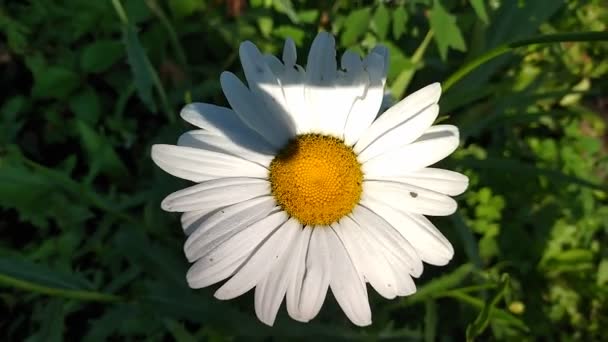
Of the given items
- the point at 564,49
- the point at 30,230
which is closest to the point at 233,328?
the point at 30,230

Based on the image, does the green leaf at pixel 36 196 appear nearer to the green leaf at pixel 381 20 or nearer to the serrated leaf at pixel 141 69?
the serrated leaf at pixel 141 69

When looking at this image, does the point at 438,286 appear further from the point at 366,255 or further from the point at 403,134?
the point at 403,134

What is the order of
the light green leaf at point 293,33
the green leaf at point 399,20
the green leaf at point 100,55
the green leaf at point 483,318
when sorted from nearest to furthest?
the green leaf at point 483,318, the green leaf at point 399,20, the light green leaf at point 293,33, the green leaf at point 100,55

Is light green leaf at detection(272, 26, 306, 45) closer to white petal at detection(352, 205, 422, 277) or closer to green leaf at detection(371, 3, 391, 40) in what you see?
green leaf at detection(371, 3, 391, 40)

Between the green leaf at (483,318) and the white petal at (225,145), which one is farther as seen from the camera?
the green leaf at (483,318)

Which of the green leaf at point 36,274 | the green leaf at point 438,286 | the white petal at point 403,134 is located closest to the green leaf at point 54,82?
the green leaf at point 36,274

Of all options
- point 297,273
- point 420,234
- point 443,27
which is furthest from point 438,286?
point 443,27

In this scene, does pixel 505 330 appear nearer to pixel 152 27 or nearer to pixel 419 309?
pixel 419 309
